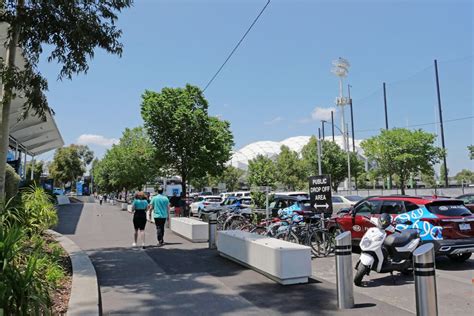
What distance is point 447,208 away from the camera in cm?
884

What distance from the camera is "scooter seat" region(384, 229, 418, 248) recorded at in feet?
25.3

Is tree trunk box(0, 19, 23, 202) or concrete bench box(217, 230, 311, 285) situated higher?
→ tree trunk box(0, 19, 23, 202)

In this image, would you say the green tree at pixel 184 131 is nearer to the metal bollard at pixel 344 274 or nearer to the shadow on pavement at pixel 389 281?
the shadow on pavement at pixel 389 281

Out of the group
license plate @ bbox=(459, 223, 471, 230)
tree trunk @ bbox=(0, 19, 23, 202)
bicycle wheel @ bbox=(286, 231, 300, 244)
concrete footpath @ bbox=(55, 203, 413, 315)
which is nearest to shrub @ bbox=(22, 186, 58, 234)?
concrete footpath @ bbox=(55, 203, 413, 315)

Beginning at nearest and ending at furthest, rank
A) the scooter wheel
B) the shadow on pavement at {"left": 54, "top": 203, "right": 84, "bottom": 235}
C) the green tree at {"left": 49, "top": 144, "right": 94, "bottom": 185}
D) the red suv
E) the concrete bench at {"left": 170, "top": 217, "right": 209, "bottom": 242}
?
the scooter wheel
the red suv
the concrete bench at {"left": 170, "top": 217, "right": 209, "bottom": 242}
the shadow on pavement at {"left": 54, "top": 203, "right": 84, "bottom": 235}
the green tree at {"left": 49, "top": 144, "right": 94, "bottom": 185}

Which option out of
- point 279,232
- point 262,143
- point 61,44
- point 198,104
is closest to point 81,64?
point 61,44

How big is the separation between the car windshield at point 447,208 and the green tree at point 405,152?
25.5m

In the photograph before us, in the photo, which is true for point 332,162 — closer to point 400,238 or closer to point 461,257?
point 461,257

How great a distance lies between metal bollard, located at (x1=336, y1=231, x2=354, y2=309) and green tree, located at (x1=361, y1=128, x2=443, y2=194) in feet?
96.7

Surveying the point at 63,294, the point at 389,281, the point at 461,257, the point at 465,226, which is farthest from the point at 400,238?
the point at 63,294

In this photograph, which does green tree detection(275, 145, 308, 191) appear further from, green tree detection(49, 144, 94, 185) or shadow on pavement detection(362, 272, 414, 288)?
shadow on pavement detection(362, 272, 414, 288)

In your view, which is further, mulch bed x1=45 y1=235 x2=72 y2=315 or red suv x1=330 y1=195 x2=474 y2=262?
red suv x1=330 y1=195 x2=474 y2=262

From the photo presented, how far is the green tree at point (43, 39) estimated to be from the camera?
8.19 meters

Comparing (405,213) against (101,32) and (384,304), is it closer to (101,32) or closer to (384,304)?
(384,304)
